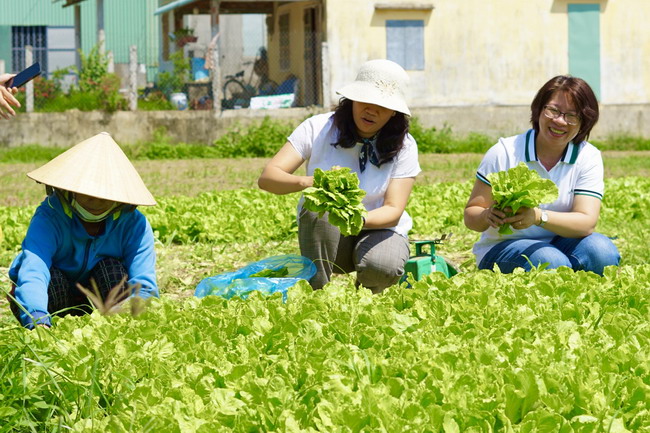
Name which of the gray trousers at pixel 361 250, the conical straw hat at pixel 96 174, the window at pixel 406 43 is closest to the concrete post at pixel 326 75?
the window at pixel 406 43

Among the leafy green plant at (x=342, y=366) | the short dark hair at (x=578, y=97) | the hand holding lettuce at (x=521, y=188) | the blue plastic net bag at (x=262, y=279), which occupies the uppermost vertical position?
the short dark hair at (x=578, y=97)

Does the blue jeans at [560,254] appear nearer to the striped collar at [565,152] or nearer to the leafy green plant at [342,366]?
the striped collar at [565,152]

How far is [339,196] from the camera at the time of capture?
4688 mm

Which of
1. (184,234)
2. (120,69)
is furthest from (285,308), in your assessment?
(120,69)

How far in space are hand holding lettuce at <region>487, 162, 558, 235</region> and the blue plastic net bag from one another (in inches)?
41.8

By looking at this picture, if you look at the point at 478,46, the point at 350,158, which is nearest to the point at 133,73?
the point at 478,46

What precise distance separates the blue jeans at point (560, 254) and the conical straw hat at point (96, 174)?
196 centimetres

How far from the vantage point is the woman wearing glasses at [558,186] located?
16.7 ft

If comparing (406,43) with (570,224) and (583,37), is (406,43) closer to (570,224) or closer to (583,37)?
(583,37)

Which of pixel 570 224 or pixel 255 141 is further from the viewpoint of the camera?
pixel 255 141

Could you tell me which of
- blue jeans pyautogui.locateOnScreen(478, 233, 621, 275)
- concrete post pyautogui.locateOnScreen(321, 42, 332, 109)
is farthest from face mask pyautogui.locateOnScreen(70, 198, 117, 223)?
concrete post pyautogui.locateOnScreen(321, 42, 332, 109)

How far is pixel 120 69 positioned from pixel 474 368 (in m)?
24.3

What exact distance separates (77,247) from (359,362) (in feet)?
7.15

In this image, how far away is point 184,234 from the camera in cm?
850
